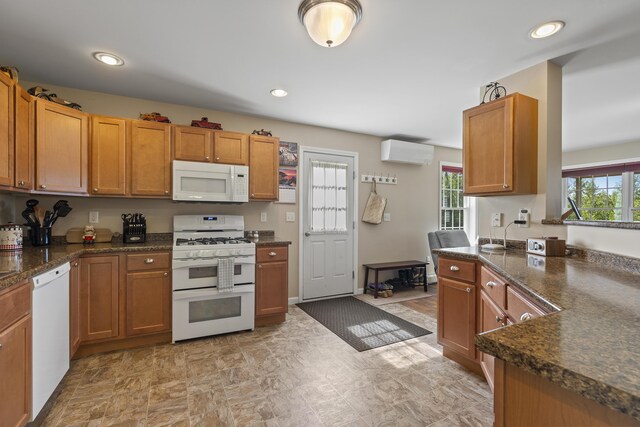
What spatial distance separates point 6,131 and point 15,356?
56.5 inches

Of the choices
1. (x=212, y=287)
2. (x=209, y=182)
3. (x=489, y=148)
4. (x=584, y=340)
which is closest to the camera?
(x=584, y=340)

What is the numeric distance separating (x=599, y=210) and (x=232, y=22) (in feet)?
22.6

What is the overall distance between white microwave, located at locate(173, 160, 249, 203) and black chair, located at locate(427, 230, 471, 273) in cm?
297

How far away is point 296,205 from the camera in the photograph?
404 centimetres

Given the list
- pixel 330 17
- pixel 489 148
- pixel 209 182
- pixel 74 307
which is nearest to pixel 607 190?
pixel 489 148

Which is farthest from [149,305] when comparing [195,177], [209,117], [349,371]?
[209,117]

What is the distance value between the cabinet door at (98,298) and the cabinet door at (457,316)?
106 inches

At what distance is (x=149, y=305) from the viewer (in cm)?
271

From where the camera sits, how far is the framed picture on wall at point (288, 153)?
12.9 ft

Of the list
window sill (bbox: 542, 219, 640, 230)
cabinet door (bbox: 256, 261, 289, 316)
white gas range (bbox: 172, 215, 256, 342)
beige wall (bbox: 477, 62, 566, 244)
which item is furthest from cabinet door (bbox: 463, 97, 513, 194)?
white gas range (bbox: 172, 215, 256, 342)

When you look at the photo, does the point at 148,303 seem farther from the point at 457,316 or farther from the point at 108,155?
the point at 457,316

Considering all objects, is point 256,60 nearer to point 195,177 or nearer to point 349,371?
point 195,177

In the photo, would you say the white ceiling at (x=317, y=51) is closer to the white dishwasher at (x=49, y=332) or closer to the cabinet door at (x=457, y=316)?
the white dishwasher at (x=49, y=332)

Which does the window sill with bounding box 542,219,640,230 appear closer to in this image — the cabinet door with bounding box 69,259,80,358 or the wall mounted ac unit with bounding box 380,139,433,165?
the wall mounted ac unit with bounding box 380,139,433,165
